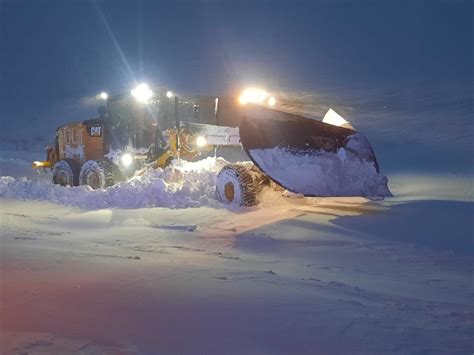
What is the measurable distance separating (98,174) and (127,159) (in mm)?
802

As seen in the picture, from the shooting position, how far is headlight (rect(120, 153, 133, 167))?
13594 mm

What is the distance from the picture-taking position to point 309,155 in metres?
10.5

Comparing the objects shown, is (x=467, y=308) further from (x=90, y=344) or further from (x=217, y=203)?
(x=217, y=203)

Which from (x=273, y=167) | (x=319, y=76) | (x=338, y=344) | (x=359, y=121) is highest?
(x=319, y=76)

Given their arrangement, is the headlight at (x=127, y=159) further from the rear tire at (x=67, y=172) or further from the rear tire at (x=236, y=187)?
the rear tire at (x=236, y=187)

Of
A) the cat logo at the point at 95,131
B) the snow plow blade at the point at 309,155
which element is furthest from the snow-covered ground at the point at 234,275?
the cat logo at the point at 95,131

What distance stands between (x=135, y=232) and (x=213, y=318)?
476 centimetres

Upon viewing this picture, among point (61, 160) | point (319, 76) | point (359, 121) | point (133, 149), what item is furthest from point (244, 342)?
point (319, 76)

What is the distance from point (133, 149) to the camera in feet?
44.7

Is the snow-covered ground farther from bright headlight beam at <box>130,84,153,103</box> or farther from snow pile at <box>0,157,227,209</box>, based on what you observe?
bright headlight beam at <box>130,84,153,103</box>

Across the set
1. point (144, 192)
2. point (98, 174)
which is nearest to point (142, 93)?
point (98, 174)

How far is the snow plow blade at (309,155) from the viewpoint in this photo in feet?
33.4

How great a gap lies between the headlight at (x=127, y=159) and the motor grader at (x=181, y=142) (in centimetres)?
2

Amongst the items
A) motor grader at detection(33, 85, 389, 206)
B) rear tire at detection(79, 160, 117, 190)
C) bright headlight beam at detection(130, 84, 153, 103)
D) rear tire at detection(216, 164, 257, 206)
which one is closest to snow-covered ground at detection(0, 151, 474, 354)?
rear tire at detection(216, 164, 257, 206)
